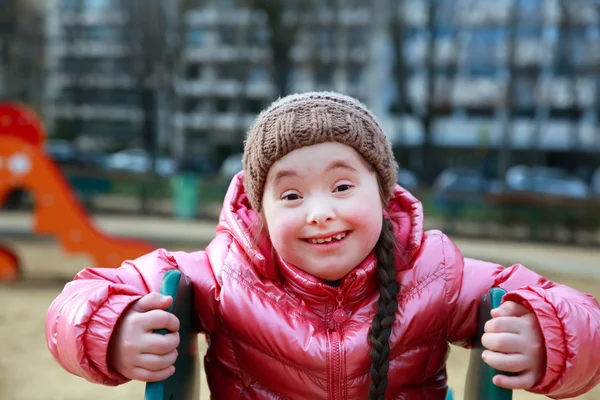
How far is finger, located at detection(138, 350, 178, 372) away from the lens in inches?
47.3

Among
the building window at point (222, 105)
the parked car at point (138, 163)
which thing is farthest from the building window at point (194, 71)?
the parked car at point (138, 163)

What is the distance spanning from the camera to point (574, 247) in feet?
35.2

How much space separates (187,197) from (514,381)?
478 inches

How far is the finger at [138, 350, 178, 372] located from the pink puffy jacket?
3.2 inches

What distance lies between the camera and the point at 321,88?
2486 cm

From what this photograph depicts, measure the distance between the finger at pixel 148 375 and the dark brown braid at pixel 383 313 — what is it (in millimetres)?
431

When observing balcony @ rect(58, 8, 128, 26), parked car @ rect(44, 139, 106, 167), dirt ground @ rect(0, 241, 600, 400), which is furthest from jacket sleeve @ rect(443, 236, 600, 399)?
Result: balcony @ rect(58, 8, 128, 26)

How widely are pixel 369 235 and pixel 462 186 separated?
51.0ft

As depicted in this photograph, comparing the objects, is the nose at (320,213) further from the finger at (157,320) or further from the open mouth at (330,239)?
the finger at (157,320)

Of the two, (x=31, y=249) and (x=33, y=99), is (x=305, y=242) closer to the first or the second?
(x=31, y=249)

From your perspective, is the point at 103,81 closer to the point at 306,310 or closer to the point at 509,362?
the point at 306,310

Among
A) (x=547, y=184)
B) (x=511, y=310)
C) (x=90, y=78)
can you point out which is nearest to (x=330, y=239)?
(x=511, y=310)

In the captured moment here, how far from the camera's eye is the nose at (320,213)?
1.33 metres

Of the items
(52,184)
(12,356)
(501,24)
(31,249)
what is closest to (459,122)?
(501,24)
